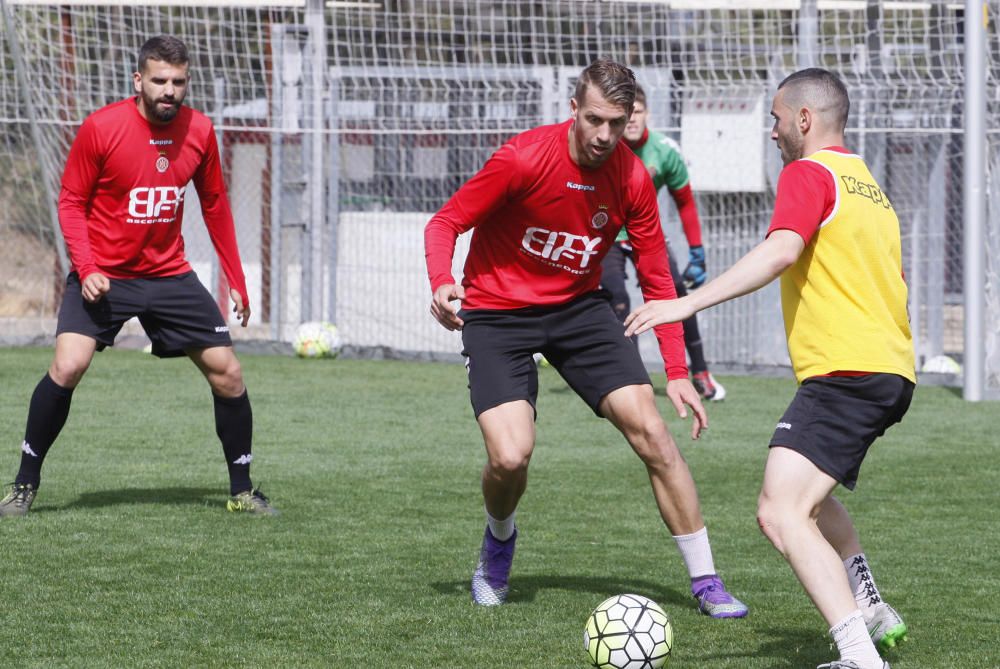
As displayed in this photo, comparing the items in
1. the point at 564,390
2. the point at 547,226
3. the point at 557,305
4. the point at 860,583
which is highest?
the point at 547,226

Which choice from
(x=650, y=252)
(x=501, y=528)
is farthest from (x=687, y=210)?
(x=501, y=528)

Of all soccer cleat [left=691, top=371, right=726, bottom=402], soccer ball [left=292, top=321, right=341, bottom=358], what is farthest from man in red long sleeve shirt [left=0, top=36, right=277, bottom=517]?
soccer ball [left=292, top=321, right=341, bottom=358]

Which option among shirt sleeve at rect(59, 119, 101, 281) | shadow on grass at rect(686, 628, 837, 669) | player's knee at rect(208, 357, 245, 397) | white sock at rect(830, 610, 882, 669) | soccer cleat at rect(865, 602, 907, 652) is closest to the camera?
white sock at rect(830, 610, 882, 669)

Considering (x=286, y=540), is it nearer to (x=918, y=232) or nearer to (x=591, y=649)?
(x=591, y=649)

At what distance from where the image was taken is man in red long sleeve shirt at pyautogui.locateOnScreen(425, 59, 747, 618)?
5102mm

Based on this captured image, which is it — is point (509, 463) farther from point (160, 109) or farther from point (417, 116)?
point (417, 116)

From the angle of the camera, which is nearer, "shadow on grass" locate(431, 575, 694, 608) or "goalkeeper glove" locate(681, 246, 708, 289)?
"shadow on grass" locate(431, 575, 694, 608)

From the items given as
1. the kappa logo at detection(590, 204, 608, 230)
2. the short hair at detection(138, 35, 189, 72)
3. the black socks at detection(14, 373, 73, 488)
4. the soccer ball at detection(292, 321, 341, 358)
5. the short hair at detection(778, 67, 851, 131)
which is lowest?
the soccer ball at detection(292, 321, 341, 358)

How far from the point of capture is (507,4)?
14812 millimetres

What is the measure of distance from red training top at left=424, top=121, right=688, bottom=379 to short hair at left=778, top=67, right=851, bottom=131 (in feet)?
3.32

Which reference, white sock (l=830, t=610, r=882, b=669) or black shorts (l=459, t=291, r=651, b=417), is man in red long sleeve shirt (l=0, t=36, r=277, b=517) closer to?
black shorts (l=459, t=291, r=651, b=417)

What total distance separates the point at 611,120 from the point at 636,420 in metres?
0.97

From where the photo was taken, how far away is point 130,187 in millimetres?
6680

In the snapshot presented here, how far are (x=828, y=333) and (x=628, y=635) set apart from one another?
3.26 feet
